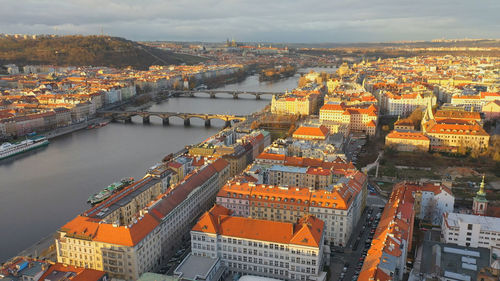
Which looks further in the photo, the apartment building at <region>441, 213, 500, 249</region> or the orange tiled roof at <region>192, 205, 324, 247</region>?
the apartment building at <region>441, 213, 500, 249</region>

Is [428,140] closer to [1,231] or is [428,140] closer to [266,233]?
[266,233]

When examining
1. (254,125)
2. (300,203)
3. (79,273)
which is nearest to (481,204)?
(300,203)

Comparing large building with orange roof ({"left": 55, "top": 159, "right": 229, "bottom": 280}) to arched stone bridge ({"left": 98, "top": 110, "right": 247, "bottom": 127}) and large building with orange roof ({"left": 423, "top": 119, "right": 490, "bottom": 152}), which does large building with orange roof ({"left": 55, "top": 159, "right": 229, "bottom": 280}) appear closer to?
large building with orange roof ({"left": 423, "top": 119, "right": 490, "bottom": 152})

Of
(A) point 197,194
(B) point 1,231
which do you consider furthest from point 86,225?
(B) point 1,231

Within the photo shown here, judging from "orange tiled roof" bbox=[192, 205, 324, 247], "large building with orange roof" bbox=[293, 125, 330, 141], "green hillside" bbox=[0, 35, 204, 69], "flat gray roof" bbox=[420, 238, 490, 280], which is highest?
"green hillside" bbox=[0, 35, 204, 69]

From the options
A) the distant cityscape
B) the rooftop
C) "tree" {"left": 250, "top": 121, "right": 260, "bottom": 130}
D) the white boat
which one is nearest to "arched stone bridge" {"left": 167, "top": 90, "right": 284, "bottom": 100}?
the distant cityscape

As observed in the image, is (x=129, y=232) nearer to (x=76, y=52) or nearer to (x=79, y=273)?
(x=79, y=273)

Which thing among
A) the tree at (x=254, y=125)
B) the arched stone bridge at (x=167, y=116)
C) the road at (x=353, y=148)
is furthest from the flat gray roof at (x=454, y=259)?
Answer: the arched stone bridge at (x=167, y=116)
